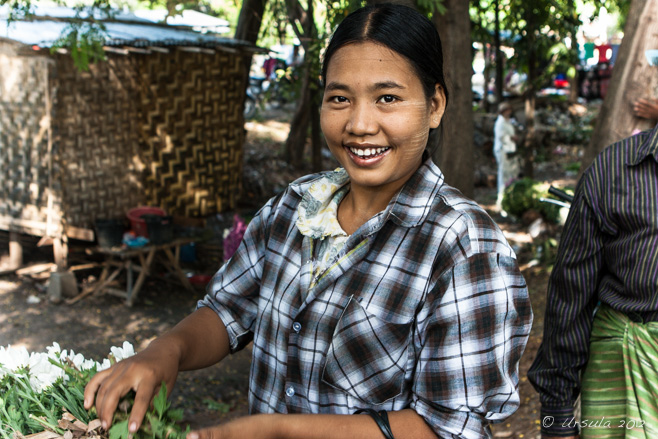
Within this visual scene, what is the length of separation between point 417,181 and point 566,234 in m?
0.72

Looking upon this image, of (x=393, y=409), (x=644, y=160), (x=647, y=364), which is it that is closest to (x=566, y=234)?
(x=644, y=160)

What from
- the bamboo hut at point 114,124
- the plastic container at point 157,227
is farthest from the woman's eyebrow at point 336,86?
the plastic container at point 157,227

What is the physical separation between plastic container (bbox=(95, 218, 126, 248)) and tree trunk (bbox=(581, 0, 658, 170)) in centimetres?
500

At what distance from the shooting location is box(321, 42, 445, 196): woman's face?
4.60 feet

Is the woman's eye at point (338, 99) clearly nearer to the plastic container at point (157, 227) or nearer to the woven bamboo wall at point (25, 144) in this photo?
the plastic container at point (157, 227)

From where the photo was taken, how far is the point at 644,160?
5.98 ft

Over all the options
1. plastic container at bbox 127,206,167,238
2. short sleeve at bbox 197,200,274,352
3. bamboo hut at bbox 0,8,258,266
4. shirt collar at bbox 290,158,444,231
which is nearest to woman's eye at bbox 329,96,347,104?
shirt collar at bbox 290,158,444,231

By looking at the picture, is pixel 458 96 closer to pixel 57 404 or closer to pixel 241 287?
pixel 241 287

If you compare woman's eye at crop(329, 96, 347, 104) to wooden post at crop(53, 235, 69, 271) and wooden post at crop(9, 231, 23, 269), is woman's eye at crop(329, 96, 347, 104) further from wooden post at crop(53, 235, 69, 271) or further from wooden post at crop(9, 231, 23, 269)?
wooden post at crop(9, 231, 23, 269)

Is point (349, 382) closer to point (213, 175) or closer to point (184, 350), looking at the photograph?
point (184, 350)

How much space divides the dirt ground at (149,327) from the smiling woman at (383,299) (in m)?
2.91

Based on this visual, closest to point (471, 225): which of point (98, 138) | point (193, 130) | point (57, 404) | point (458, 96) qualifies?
point (57, 404)

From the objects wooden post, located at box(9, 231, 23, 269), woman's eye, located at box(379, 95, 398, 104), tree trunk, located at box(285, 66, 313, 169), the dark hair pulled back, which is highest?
the dark hair pulled back

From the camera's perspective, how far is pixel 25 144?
21.8 feet
